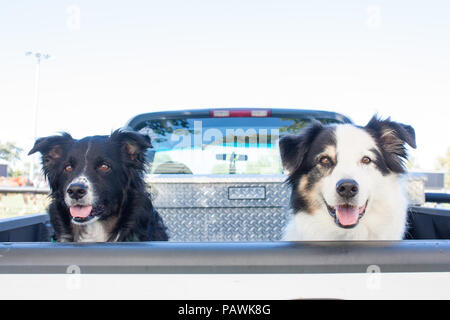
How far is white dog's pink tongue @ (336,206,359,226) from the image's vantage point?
2.37 m

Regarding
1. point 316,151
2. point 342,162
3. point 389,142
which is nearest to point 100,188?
point 316,151

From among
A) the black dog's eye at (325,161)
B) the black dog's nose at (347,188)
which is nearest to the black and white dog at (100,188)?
the black dog's eye at (325,161)

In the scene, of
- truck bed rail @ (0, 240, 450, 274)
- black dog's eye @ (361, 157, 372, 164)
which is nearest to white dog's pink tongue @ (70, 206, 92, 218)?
truck bed rail @ (0, 240, 450, 274)

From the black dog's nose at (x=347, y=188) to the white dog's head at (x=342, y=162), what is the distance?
2 cm

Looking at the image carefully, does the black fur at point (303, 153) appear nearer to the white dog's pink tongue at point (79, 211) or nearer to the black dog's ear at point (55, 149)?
the white dog's pink tongue at point (79, 211)

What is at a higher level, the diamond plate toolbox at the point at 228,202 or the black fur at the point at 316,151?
the black fur at the point at 316,151

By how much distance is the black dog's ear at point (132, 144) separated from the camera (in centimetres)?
280

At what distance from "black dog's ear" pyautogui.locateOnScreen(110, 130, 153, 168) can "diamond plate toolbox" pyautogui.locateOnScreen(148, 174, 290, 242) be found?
19 centimetres

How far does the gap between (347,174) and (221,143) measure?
1.30 metres

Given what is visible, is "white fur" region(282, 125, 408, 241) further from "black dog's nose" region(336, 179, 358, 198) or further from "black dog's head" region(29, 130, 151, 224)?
"black dog's head" region(29, 130, 151, 224)

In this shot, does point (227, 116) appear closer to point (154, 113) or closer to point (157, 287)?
point (154, 113)

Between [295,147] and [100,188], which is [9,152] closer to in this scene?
[100,188]
